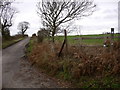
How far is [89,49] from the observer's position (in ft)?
33.6

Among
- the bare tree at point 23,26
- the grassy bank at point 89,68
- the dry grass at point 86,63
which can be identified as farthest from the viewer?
the bare tree at point 23,26

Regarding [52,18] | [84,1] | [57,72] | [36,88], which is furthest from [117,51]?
[84,1]

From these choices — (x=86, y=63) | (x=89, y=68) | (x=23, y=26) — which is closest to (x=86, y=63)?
(x=86, y=63)

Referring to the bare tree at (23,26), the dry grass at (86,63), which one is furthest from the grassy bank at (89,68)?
the bare tree at (23,26)

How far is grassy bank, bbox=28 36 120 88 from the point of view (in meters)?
7.58

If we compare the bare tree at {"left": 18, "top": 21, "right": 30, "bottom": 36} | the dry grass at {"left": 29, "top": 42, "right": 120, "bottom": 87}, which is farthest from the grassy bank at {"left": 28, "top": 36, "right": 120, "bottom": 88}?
the bare tree at {"left": 18, "top": 21, "right": 30, "bottom": 36}

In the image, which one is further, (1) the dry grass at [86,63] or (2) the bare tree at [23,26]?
(2) the bare tree at [23,26]

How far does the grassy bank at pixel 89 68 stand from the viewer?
299 inches

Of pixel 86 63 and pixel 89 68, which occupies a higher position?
pixel 86 63

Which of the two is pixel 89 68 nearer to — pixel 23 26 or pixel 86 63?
pixel 86 63

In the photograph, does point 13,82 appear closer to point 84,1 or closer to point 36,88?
point 36,88

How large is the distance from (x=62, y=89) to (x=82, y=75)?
4.42 feet

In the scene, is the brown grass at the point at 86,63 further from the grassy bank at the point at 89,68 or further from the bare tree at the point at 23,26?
the bare tree at the point at 23,26

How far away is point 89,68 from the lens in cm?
849
